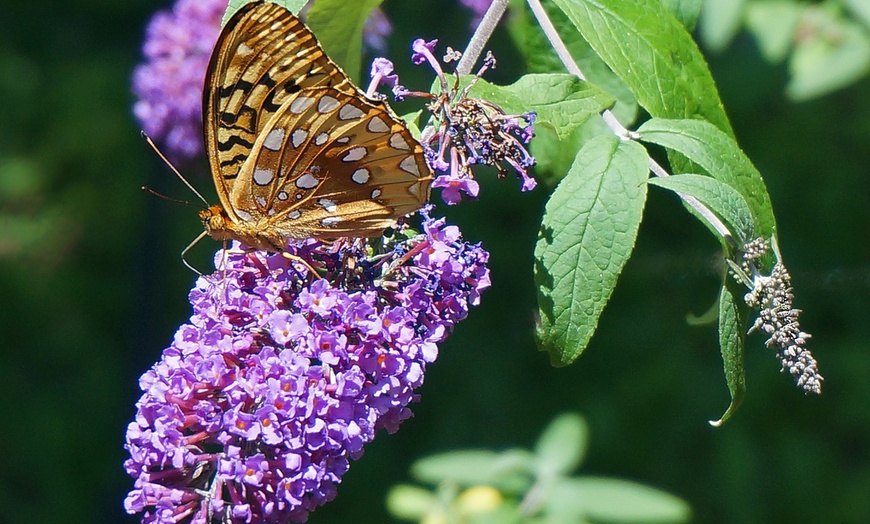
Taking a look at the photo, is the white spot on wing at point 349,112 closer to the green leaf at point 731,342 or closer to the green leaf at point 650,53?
the green leaf at point 650,53

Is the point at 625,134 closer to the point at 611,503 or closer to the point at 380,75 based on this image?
the point at 380,75

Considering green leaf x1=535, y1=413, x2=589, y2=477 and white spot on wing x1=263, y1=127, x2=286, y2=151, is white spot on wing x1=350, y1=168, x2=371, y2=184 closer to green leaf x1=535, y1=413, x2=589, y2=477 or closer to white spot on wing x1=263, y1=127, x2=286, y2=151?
white spot on wing x1=263, y1=127, x2=286, y2=151

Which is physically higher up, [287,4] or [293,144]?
[287,4]

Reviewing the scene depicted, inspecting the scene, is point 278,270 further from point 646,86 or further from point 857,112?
point 857,112

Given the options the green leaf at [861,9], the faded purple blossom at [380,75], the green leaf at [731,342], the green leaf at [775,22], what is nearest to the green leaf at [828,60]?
the green leaf at [775,22]

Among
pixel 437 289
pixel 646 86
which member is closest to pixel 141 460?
pixel 437 289

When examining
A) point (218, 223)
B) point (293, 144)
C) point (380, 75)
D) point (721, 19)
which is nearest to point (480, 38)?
point (380, 75)
